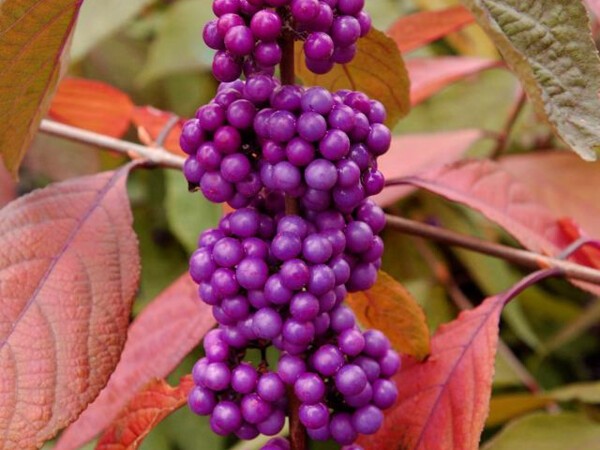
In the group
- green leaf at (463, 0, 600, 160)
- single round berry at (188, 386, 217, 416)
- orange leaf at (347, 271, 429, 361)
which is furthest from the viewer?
orange leaf at (347, 271, 429, 361)

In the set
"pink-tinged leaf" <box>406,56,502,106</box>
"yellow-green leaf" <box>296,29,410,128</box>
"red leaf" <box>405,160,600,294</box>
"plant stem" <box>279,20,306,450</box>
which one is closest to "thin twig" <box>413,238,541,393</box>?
"pink-tinged leaf" <box>406,56,502,106</box>

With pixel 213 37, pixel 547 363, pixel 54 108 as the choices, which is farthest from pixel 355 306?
pixel 547 363

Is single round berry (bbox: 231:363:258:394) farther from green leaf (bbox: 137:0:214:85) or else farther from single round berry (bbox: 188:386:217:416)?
green leaf (bbox: 137:0:214:85)

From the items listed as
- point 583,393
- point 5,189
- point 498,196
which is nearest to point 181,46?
point 5,189

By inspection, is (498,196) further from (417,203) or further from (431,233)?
(417,203)

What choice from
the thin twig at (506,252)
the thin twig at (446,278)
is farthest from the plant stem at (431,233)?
the thin twig at (446,278)

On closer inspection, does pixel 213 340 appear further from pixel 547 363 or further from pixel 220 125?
pixel 547 363
